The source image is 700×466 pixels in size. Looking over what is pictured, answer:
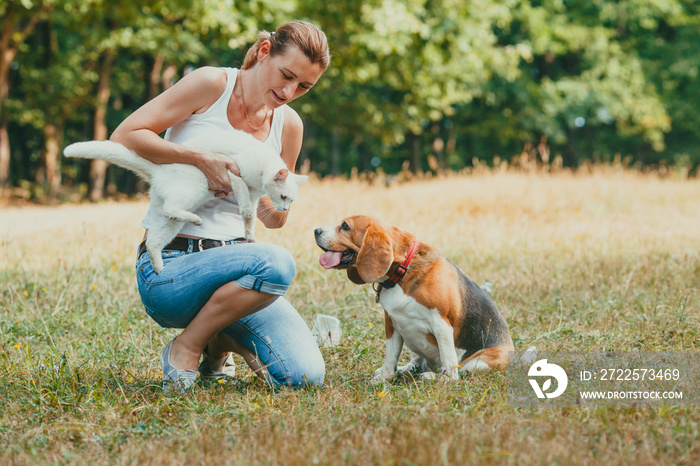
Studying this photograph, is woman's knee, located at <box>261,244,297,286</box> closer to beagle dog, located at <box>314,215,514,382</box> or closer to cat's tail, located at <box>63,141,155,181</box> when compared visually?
beagle dog, located at <box>314,215,514,382</box>

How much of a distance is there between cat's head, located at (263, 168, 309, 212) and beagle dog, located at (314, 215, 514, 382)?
29 centimetres

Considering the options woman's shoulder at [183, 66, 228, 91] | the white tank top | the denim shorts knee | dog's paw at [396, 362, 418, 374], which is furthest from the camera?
dog's paw at [396, 362, 418, 374]

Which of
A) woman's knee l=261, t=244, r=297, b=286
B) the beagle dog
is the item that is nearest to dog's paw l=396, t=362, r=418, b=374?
the beagle dog

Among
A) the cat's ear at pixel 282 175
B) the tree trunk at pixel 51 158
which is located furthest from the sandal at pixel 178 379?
the tree trunk at pixel 51 158

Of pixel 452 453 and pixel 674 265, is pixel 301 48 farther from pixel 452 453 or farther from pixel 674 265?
pixel 674 265

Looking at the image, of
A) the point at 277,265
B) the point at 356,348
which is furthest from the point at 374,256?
the point at 356,348

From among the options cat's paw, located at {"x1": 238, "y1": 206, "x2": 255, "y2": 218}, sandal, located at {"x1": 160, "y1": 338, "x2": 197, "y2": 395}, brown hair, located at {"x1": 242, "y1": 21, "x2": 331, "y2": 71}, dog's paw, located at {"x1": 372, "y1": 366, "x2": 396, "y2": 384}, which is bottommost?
dog's paw, located at {"x1": 372, "y1": 366, "x2": 396, "y2": 384}

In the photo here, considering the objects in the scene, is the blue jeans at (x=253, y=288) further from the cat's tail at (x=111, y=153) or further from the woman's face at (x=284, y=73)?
the woman's face at (x=284, y=73)

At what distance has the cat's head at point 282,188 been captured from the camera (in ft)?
11.4

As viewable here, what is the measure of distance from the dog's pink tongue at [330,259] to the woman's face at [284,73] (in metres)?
0.92

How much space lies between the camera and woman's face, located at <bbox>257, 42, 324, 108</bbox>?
3375 mm

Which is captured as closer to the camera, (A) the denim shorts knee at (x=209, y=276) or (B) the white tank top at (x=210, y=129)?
(A) the denim shorts knee at (x=209, y=276)

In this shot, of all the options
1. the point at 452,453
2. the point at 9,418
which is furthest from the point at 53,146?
the point at 452,453

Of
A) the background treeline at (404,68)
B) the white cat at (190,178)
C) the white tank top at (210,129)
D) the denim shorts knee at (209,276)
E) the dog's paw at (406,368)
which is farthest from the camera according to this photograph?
the background treeline at (404,68)
